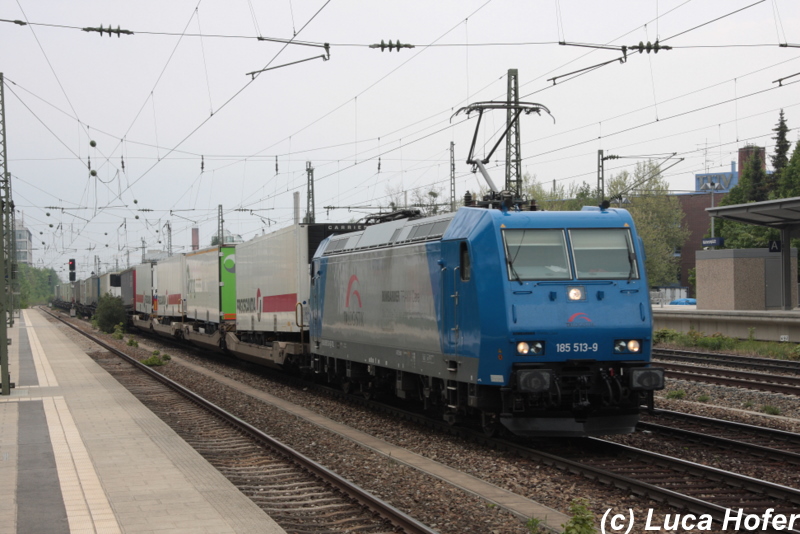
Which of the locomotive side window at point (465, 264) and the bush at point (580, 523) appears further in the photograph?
the locomotive side window at point (465, 264)

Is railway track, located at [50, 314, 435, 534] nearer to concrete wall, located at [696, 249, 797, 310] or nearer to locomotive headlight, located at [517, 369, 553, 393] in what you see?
locomotive headlight, located at [517, 369, 553, 393]

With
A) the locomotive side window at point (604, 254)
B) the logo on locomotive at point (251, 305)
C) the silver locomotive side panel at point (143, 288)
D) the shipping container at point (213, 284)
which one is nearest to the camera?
the locomotive side window at point (604, 254)

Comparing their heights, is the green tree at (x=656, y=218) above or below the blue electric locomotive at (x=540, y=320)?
above

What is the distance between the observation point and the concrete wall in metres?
32.4

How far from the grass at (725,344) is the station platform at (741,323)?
575 mm

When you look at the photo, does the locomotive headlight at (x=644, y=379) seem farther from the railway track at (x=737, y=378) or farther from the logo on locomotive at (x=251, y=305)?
the logo on locomotive at (x=251, y=305)

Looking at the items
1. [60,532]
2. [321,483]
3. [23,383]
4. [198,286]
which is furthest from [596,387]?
[198,286]

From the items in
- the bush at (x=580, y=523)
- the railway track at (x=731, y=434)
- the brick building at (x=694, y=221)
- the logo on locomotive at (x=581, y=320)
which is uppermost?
the brick building at (x=694, y=221)

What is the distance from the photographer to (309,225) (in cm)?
2067

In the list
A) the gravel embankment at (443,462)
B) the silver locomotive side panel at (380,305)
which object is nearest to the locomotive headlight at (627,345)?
the gravel embankment at (443,462)

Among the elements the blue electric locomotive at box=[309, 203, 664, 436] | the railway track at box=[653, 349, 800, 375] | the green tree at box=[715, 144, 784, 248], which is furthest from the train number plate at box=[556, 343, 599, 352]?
the green tree at box=[715, 144, 784, 248]

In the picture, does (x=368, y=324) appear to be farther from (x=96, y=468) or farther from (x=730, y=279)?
(x=730, y=279)

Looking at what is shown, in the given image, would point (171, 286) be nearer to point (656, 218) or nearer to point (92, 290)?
point (92, 290)

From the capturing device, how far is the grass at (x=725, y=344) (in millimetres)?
24891
